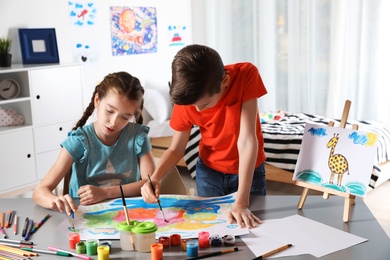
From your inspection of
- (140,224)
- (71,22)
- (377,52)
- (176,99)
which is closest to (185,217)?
(140,224)

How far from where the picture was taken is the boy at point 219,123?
148 cm

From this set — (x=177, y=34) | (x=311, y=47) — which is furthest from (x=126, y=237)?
(x=177, y=34)

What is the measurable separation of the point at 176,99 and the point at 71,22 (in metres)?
3.32

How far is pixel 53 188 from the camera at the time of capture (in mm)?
1741

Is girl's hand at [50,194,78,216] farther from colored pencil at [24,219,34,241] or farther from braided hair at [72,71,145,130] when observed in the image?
braided hair at [72,71,145,130]

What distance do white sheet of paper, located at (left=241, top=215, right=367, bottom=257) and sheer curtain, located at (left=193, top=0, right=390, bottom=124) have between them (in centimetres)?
384

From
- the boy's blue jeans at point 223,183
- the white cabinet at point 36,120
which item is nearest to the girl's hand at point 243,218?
the boy's blue jeans at point 223,183

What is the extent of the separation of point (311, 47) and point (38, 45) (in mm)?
2764

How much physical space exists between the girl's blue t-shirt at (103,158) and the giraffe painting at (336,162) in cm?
74

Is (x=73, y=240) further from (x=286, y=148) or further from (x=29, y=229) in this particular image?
(x=286, y=148)

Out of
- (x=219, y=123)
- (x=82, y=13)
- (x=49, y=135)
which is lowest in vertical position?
(x=49, y=135)

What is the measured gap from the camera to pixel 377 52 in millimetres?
4969

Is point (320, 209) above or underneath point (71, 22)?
underneath

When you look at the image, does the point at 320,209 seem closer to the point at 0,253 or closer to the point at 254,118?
the point at 254,118
